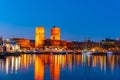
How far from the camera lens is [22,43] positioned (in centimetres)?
15088

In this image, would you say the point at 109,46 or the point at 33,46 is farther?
the point at 33,46

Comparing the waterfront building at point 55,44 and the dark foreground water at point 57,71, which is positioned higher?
the waterfront building at point 55,44

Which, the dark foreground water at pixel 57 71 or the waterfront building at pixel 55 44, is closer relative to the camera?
the dark foreground water at pixel 57 71

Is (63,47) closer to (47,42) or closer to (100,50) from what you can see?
(47,42)

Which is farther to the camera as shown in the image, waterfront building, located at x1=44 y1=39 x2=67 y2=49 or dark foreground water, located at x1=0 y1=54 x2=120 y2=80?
waterfront building, located at x1=44 y1=39 x2=67 y2=49

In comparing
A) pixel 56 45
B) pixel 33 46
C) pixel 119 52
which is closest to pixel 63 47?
pixel 56 45

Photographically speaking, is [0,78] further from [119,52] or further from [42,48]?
[42,48]

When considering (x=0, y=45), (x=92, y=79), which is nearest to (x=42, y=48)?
(x=0, y=45)

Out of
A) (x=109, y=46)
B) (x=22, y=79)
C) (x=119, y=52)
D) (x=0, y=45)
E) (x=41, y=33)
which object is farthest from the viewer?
(x=41, y=33)

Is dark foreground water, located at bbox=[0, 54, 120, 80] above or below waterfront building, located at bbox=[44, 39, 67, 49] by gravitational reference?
below

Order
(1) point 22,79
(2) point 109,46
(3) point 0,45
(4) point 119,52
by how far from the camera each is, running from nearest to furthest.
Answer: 1. (1) point 22,79
2. (3) point 0,45
3. (4) point 119,52
4. (2) point 109,46

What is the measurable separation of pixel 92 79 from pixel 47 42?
12389cm

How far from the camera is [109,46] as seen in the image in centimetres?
14512

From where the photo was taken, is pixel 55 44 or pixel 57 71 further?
pixel 55 44
